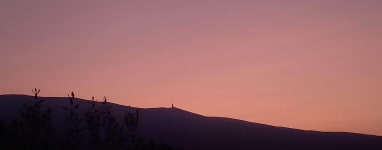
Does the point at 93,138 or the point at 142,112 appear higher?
the point at 142,112

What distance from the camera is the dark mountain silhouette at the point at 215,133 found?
4697cm

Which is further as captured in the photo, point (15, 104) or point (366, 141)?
point (366, 141)

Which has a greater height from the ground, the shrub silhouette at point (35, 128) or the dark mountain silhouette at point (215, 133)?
the dark mountain silhouette at point (215, 133)

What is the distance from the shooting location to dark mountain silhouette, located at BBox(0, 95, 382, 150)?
46969 millimetres

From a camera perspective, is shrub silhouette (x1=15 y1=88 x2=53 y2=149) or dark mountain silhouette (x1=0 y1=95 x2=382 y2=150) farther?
dark mountain silhouette (x1=0 y1=95 x2=382 y2=150)

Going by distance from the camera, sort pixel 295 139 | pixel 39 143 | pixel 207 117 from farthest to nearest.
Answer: pixel 207 117 → pixel 295 139 → pixel 39 143

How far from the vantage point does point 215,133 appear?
2073 inches

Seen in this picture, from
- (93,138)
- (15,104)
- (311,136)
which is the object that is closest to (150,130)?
(15,104)

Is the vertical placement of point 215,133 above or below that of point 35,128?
above

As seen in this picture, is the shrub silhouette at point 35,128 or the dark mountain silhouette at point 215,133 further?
the dark mountain silhouette at point 215,133

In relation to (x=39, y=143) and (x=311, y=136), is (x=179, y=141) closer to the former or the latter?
(x=311, y=136)

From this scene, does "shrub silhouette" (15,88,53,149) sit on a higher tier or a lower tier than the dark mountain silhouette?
lower

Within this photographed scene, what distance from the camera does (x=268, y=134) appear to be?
54.0m

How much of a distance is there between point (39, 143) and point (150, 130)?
107ft
